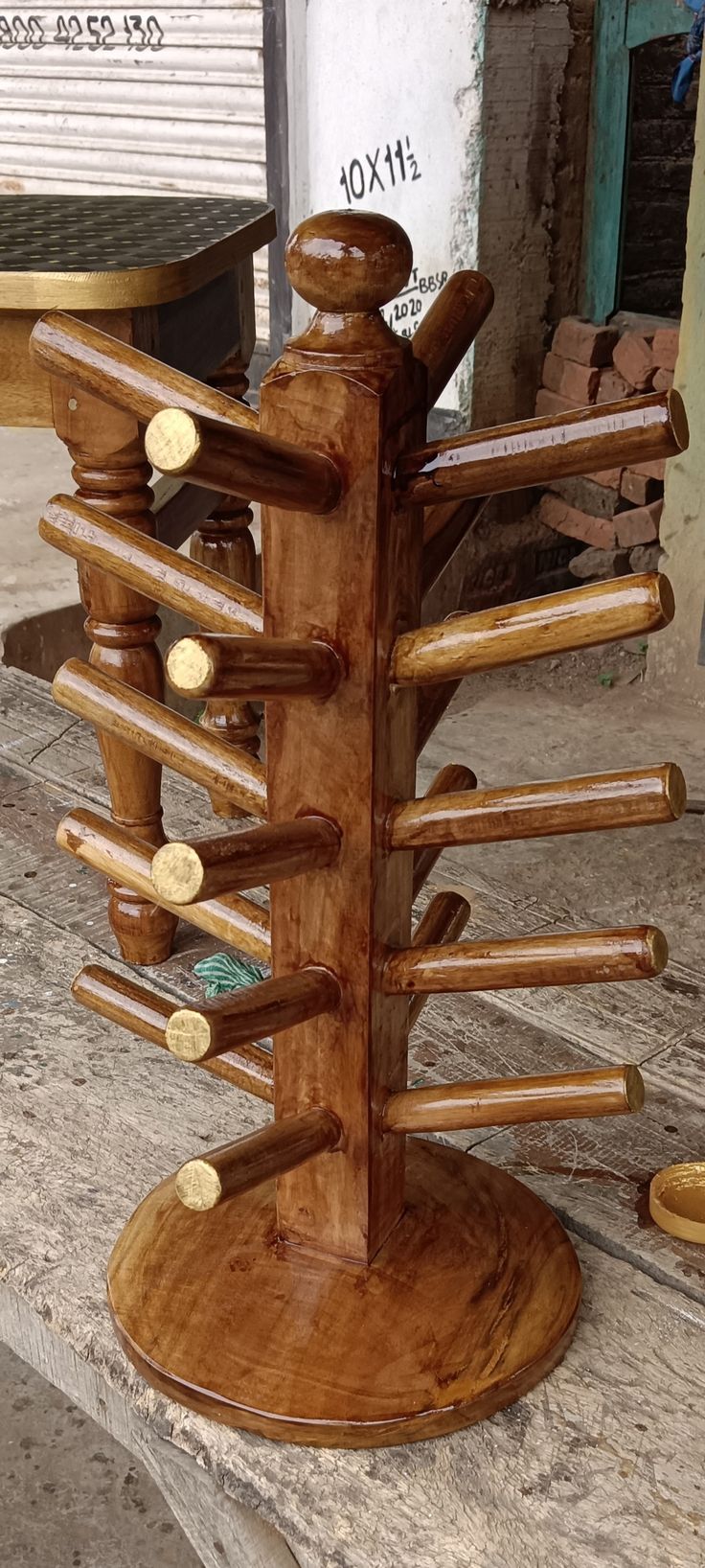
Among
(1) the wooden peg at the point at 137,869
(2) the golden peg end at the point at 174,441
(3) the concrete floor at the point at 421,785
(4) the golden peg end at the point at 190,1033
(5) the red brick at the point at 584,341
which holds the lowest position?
(3) the concrete floor at the point at 421,785

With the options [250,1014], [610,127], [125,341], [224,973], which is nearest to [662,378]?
[610,127]

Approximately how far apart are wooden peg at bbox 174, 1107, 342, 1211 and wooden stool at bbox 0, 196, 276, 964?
54 centimetres

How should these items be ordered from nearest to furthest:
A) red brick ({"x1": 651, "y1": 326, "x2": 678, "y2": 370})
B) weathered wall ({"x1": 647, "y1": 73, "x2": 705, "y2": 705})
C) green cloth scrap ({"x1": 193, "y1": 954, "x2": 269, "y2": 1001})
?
green cloth scrap ({"x1": 193, "y1": 954, "x2": 269, "y2": 1001}) → weathered wall ({"x1": 647, "y1": 73, "x2": 705, "y2": 705}) → red brick ({"x1": 651, "y1": 326, "x2": 678, "y2": 370})

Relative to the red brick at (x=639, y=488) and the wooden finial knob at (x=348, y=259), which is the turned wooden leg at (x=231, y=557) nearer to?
the wooden finial knob at (x=348, y=259)

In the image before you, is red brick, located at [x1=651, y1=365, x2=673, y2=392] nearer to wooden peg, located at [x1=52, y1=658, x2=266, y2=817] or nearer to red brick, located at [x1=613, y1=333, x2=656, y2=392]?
red brick, located at [x1=613, y1=333, x2=656, y2=392]

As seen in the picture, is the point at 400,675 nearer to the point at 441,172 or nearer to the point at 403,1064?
the point at 403,1064

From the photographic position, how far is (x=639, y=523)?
3.69 meters

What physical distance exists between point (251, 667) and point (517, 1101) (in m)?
0.30

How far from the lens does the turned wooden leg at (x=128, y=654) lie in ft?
4.23

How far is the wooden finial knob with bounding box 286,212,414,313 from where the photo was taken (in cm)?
72

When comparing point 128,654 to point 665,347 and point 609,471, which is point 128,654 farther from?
point 665,347

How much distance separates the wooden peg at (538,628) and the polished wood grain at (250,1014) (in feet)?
0.60

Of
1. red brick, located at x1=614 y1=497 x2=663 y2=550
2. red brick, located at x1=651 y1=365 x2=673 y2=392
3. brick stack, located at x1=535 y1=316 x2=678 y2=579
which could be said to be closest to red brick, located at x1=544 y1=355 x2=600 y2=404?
brick stack, located at x1=535 y1=316 x2=678 y2=579

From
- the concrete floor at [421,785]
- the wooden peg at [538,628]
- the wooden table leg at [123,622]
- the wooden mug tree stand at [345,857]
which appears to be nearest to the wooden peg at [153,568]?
the wooden mug tree stand at [345,857]
